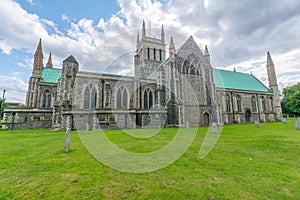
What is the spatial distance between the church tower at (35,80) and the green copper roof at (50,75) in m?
1.24

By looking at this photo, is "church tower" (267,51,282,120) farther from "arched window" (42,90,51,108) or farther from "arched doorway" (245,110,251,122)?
"arched window" (42,90,51,108)

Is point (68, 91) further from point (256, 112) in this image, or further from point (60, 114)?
point (256, 112)

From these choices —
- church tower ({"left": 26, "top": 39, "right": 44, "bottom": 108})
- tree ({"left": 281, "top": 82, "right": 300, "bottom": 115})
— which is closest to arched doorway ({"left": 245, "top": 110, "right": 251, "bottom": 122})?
tree ({"left": 281, "top": 82, "right": 300, "bottom": 115})

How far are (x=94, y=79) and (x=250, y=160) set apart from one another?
2218cm

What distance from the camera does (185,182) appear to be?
3.58 m

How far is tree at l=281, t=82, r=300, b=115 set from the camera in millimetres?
39250

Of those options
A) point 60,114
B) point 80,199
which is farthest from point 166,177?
point 60,114

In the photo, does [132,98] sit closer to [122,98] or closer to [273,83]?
[122,98]

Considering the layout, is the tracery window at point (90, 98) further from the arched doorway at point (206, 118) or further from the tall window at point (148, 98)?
the arched doorway at point (206, 118)

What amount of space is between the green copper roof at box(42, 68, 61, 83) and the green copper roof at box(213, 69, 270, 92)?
34.2 m

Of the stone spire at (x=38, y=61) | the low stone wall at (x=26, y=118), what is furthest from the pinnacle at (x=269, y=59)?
the stone spire at (x=38, y=61)

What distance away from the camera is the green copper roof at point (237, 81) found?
32.7m

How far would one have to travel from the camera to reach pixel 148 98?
25.0 metres

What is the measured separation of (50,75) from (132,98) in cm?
1891
